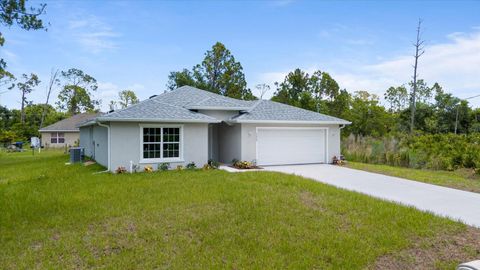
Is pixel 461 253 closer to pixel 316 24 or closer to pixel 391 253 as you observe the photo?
pixel 391 253

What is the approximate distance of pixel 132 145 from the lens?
12.6m

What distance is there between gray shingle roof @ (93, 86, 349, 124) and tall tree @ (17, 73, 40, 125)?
140 ft

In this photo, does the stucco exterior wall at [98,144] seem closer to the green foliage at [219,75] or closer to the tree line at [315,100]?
the tree line at [315,100]

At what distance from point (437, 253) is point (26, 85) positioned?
5919cm

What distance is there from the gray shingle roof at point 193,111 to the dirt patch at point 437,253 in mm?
9795

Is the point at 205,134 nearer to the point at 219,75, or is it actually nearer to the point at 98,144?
the point at 98,144

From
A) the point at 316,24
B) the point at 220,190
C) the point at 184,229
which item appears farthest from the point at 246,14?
the point at 184,229

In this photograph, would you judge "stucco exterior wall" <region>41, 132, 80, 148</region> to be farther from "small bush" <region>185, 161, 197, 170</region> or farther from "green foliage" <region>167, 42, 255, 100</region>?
"small bush" <region>185, 161, 197, 170</region>

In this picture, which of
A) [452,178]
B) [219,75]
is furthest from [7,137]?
[452,178]

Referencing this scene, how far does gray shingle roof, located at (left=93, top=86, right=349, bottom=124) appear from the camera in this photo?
12586 millimetres

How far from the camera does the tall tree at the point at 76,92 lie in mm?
50781

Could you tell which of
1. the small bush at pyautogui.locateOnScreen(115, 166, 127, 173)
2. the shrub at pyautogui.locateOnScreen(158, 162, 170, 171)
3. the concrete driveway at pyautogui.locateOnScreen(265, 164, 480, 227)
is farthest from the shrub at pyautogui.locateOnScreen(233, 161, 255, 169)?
the small bush at pyautogui.locateOnScreen(115, 166, 127, 173)

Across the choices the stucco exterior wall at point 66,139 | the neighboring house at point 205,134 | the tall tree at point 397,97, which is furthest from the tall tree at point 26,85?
the tall tree at point 397,97

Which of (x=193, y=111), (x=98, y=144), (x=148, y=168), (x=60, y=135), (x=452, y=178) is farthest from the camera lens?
(x=60, y=135)
